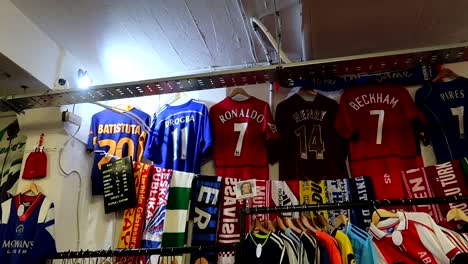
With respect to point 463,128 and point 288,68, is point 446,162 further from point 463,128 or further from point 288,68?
point 288,68

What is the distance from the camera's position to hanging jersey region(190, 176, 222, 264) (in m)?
2.06

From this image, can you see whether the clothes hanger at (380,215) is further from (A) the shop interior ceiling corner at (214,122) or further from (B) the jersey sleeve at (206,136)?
(B) the jersey sleeve at (206,136)

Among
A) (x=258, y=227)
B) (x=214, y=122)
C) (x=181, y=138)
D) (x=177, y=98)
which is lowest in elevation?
(x=258, y=227)

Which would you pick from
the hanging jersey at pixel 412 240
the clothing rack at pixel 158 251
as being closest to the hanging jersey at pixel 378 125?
the hanging jersey at pixel 412 240

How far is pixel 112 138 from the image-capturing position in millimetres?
2549

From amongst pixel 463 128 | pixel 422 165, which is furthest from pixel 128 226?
pixel 463 128

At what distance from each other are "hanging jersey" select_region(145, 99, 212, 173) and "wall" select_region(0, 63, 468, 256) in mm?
148

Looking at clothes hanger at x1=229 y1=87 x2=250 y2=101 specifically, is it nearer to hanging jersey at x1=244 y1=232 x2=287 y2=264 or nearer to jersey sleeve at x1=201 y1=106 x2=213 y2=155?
jersey sleeve at x1=201 y1=106 x2=213 y2=155

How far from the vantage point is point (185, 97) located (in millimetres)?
2592

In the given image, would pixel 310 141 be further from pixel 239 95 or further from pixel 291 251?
pixel 291 251

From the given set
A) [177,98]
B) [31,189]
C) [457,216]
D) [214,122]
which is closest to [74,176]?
[31,189]

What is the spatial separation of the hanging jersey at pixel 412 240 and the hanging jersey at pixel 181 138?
1.22 metres

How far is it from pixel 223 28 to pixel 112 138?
1.11m

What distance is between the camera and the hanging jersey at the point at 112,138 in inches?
97.7
